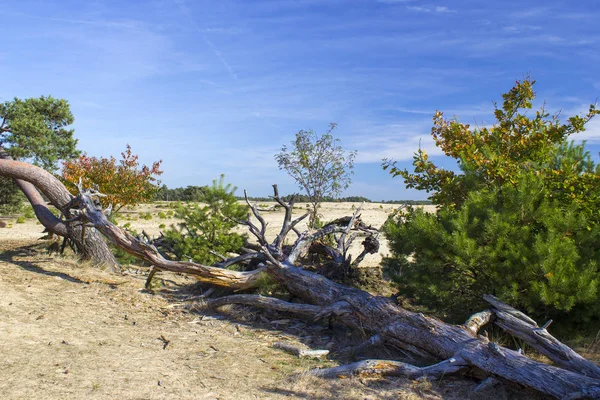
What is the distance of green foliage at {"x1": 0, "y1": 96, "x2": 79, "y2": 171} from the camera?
699 inches

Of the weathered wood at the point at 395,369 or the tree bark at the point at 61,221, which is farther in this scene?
the tree bark at the point at 61,221

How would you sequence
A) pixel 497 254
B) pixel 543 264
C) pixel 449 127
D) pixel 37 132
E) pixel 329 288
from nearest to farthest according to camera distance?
pixel 543 264 → pixel 497 254 → pixel 329 288 → pixel 449 127 → pixel 37 132

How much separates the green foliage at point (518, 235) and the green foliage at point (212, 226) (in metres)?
4.57

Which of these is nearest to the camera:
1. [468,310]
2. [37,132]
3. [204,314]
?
[468,310]

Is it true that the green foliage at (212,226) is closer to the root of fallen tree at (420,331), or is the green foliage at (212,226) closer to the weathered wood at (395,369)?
the root of fallen tree at (420,331)

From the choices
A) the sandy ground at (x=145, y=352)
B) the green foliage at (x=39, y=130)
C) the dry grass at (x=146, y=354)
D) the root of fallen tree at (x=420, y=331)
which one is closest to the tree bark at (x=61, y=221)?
the sandy ground at (x=145, y=352)

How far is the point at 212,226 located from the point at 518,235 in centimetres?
684

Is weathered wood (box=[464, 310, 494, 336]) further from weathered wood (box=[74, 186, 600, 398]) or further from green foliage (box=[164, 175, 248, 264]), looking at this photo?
green foliage (box=[164, 175, 248, 264])

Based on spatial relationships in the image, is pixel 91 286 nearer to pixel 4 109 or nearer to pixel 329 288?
pixel 329 288

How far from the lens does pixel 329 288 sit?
7.24m

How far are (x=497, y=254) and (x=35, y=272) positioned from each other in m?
8.57

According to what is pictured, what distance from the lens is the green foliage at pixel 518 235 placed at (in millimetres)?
5699

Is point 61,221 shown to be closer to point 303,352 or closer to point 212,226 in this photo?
point 212,226

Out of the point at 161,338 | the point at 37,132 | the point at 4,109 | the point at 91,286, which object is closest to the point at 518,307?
the point at 161,338
